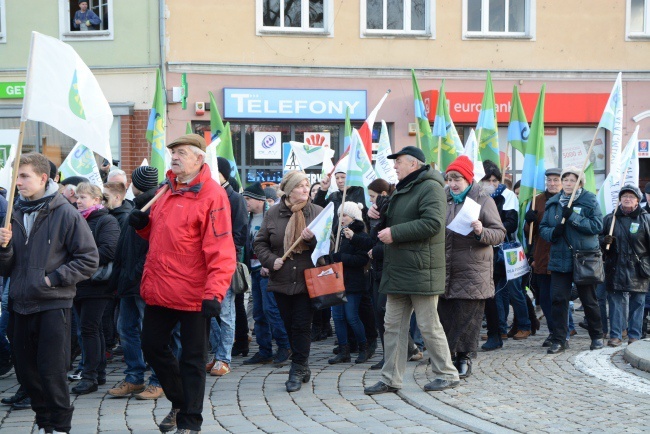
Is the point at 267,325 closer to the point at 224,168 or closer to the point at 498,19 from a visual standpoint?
the point at 224,168

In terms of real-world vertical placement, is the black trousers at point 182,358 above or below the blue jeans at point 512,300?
above

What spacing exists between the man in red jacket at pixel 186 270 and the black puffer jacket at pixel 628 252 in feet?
19.0

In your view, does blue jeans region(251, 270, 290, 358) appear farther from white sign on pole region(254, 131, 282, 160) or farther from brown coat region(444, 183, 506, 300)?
white sign on pole region(254, 131, 282, 160)

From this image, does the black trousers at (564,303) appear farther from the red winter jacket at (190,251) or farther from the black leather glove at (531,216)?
the red winter jacket at (190,251)

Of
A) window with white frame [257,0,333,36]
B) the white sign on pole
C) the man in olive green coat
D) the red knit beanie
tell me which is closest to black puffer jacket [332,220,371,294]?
the red knit beanie

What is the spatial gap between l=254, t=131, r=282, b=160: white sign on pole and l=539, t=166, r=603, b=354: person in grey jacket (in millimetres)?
11356

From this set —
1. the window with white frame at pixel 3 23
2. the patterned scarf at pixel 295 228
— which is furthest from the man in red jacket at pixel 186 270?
the window with white frame at pixel 3 23

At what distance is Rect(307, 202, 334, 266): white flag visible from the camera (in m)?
8.32

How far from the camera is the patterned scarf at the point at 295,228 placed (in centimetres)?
849

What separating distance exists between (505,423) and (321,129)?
584 inches

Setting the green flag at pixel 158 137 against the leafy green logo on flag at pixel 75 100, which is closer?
the leafy green logo on flag at pixel 75 100

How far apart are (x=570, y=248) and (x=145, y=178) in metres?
4.58

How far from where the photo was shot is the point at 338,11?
20.9m

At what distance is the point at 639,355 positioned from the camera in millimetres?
8938
